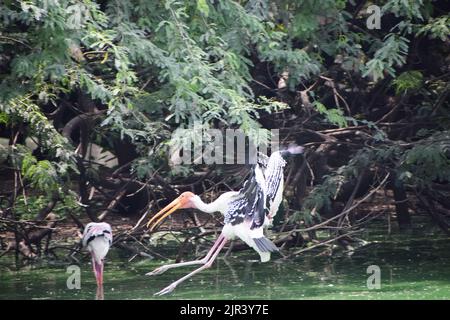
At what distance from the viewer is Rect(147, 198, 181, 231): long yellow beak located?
36.7 ft

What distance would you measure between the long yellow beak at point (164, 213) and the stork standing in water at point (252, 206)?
0.08 feet

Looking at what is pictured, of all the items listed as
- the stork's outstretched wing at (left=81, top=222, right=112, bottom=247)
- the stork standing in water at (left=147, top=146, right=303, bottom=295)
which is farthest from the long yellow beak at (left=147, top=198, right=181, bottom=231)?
the stork's outstretched wing at (left=81, top=222, right=112, bottom=247)

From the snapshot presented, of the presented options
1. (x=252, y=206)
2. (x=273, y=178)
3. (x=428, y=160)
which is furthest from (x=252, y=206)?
(x=428, y=160)

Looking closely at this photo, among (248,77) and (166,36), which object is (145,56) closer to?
(166,36)

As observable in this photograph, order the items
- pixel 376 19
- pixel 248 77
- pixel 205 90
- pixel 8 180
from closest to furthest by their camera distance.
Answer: pixel 205 90 → pixel 248 77 → pixel 376 19 → pixel 8 180

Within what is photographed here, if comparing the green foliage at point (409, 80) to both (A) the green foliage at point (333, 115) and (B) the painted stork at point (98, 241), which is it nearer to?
(A) the green foliage at point (333, 115)

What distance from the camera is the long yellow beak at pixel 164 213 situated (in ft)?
36.7

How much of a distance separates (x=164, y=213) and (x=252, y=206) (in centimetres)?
116

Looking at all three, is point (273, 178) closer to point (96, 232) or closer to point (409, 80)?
point (96, 232)

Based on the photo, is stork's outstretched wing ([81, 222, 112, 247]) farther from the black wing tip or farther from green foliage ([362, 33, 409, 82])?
green foliage ([362, 33, 409, 82])

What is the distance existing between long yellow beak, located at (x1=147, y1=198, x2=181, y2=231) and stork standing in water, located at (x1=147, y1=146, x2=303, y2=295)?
26 mm

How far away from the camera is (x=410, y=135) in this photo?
13398 millimetres
